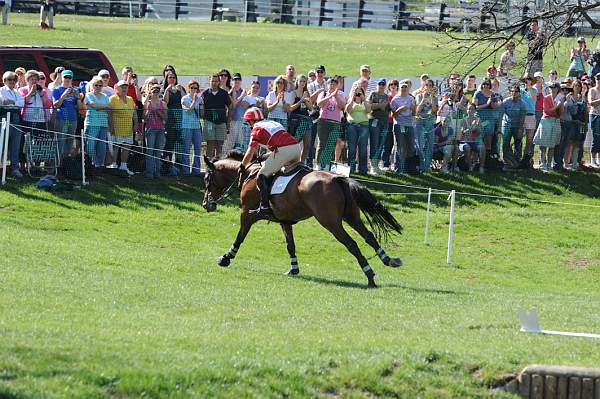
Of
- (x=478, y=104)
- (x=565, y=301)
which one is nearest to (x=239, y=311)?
(x=565, y=301)

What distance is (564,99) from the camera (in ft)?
100

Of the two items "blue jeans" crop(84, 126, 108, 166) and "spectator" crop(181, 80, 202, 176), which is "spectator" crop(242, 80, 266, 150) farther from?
"blue jeans" crop(84, 126, 108, 166)

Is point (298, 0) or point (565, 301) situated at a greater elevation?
point (298, 0)

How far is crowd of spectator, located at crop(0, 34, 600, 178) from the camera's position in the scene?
82.5ft

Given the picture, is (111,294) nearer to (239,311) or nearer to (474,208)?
(239,311)

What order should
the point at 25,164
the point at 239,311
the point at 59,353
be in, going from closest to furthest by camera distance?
→ the point at 59,353 < the point at 239,311 < the point at 25,164

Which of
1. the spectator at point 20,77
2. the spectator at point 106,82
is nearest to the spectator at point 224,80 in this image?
the spectator at point 106,82

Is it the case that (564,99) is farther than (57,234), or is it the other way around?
(564,99)

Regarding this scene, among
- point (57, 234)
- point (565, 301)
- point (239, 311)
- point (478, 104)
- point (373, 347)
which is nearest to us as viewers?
point (373, 347)

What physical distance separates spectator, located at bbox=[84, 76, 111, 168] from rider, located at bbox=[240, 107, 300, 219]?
6.72 metres

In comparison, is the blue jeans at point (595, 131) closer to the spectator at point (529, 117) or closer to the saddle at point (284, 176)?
the spectator at point (529, 117)

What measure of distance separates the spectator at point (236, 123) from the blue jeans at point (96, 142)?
2.98m

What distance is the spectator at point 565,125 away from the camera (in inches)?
1207

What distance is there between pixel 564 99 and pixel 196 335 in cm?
1969
